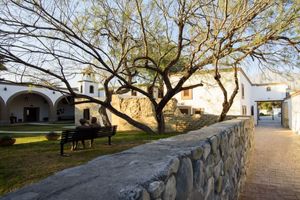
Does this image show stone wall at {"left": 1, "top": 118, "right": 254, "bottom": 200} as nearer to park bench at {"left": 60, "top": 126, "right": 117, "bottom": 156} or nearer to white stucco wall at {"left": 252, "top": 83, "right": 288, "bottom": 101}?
park bench at {"left": 60, "top": 126, "right": 117, "bottom": 156}

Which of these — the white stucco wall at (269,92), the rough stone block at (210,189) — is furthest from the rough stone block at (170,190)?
the white stucco wall at (269,92)

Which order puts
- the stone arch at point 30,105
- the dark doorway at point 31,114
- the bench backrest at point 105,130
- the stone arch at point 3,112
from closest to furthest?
the bench backrest at point 105,130 < the stone arch at point 3,112 < the stone arch at point 30,105 < the dark doorway at point 31,114

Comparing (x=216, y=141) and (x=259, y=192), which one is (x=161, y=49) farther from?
(x=216, y=141)

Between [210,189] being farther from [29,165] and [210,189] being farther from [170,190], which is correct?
[29,165]

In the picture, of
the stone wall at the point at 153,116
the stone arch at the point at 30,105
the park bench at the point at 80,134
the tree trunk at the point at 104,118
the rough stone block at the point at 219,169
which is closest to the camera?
the rough stone block at the point at 219,169

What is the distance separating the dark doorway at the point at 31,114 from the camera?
31.1 m

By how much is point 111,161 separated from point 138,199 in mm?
730

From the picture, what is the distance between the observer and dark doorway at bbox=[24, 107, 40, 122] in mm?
31062

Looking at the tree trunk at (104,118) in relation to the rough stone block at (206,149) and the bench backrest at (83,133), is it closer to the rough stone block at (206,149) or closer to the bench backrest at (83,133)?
the bench backrest at (83,133)

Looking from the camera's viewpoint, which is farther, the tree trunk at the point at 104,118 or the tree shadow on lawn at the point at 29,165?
the tree trunk at the point at 104,118

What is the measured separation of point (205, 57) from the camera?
9.12 m

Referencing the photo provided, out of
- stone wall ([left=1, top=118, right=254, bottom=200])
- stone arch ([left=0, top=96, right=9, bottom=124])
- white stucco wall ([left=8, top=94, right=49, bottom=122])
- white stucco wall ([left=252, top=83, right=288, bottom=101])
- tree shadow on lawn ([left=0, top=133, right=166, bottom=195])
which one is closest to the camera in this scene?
stone wall ([left=1, top=118, right=254, bottom=200])

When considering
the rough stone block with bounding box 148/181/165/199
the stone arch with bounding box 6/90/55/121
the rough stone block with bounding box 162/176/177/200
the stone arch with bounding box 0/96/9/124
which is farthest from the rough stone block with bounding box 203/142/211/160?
the stone arch with bounding box 6/90/55/121

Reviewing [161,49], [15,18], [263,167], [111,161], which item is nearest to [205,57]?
[161,49]
